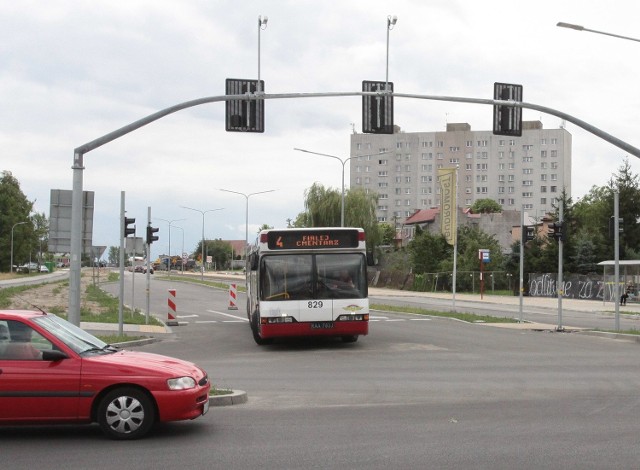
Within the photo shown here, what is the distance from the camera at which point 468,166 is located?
150m

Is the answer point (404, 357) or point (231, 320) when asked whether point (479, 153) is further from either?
point (404, 357)

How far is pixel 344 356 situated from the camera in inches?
744

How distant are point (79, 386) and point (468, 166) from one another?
14504 cm

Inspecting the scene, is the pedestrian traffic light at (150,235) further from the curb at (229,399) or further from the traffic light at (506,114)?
the curb at (229,399)

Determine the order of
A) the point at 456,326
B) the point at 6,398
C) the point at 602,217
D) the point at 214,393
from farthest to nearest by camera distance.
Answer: the point at 602,217
the point at 456,326
the point at 214,393
the point at 6,398

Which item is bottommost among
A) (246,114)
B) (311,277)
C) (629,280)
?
(629,280)

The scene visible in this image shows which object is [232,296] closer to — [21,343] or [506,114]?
[506,114]

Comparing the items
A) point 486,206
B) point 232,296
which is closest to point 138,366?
point 232,296

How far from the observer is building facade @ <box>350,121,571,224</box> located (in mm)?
144125

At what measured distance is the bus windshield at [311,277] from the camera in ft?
66.2

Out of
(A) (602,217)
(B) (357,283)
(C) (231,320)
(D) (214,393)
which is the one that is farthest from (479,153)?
(D) (214,393)

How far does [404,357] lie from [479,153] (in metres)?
133

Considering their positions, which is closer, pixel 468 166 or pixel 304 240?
pixel 304 240

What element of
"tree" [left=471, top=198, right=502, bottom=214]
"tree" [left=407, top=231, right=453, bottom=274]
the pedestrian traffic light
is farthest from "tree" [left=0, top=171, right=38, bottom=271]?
the pedestrian traffic light
